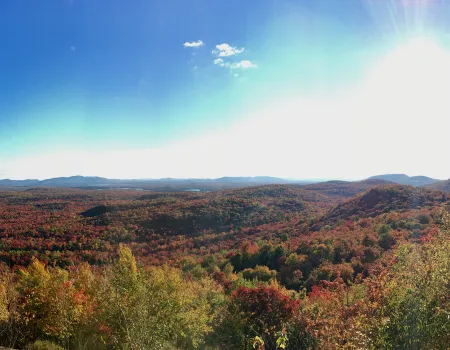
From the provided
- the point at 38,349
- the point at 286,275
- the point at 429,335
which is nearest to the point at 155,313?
the point at 38,349

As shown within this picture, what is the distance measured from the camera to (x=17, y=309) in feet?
55.2

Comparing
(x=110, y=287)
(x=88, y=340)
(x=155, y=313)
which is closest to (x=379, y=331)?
(x=155, y=313)

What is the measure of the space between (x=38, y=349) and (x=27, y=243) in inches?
1767

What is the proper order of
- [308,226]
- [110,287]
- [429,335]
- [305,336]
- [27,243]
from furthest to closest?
[308,226], [27,243], [305,336], [110,287], [429,335]

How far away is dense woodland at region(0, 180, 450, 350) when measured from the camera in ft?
35.0

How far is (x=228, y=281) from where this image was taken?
31.2 meters

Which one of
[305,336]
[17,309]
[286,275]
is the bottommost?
[286,275]

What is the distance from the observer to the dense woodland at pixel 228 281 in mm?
10656

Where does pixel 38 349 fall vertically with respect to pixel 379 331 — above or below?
below

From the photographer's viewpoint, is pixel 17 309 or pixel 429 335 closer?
pixel 429 335

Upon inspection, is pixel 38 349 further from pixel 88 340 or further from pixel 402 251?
pixel 402 251

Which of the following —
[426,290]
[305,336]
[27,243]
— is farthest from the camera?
[27,243]

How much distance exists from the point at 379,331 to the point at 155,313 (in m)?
11.1

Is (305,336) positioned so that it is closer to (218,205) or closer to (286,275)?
(286,275)
